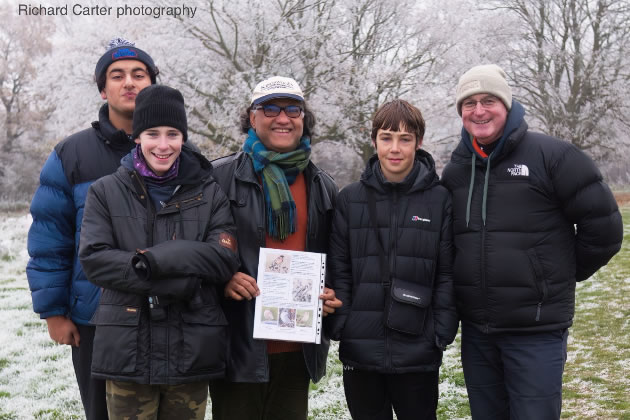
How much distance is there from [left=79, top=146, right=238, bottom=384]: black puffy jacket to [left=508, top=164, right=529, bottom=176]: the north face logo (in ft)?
4.83

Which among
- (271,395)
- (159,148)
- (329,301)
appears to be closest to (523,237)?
(329,301)

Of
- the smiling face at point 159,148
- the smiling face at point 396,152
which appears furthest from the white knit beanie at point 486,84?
the smiling face at point 159,148

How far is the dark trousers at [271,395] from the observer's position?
3.14m

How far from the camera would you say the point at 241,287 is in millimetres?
2973

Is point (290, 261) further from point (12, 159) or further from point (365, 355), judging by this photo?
point (12, 159)

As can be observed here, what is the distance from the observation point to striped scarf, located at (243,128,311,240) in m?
3.12

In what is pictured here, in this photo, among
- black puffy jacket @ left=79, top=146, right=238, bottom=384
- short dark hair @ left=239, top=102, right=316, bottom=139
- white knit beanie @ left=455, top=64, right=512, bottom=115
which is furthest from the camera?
short dark hair @ left=239, top=102, right=316, bottom=139

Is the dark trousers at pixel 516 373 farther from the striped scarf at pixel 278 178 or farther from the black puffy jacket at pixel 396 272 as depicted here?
the striped scarf at pixel 278 178

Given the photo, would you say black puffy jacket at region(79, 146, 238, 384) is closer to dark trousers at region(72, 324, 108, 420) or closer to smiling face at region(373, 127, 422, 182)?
dark trousers at region(72, 324, 108, 420)

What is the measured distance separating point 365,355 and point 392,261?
50cm

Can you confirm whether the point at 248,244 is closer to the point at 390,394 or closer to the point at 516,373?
the point at 390,394

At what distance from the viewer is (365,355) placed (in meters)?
3.06

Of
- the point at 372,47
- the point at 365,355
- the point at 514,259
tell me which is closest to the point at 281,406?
the point at 365,355

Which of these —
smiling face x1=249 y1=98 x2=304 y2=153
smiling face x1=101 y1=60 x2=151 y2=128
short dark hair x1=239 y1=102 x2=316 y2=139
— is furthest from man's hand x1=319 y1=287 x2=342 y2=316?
smiling face x1=101 y1=60 x2=151 y2=128
